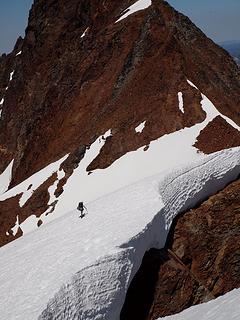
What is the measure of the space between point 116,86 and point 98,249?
26356mm

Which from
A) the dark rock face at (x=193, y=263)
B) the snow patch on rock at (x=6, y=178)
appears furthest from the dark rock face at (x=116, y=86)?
the dark rock face at (x=193, y=263)

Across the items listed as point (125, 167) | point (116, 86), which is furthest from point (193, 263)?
point (116, 86)

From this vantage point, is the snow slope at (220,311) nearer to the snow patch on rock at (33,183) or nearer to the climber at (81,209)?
the climber at (81,209)

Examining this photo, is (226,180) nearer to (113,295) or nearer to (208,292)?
(208,292)

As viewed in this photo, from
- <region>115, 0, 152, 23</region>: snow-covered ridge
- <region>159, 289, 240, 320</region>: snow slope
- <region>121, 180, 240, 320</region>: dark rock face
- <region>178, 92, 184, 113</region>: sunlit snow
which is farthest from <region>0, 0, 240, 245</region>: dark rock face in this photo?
<region>159, 289, 240, 320</region>: snow slope

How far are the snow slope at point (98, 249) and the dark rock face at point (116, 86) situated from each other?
1282 cm

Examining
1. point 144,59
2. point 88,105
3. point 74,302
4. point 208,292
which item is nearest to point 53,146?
point 88,105

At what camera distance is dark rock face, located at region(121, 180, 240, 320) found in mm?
16750

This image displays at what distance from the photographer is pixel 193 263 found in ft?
63.3

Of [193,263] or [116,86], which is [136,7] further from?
[193,263]

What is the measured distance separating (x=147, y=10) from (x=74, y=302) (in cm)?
3397

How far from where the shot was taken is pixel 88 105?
42.2 metres

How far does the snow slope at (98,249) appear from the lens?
45.2ft

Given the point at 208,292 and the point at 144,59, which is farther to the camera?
the point at 144,59
